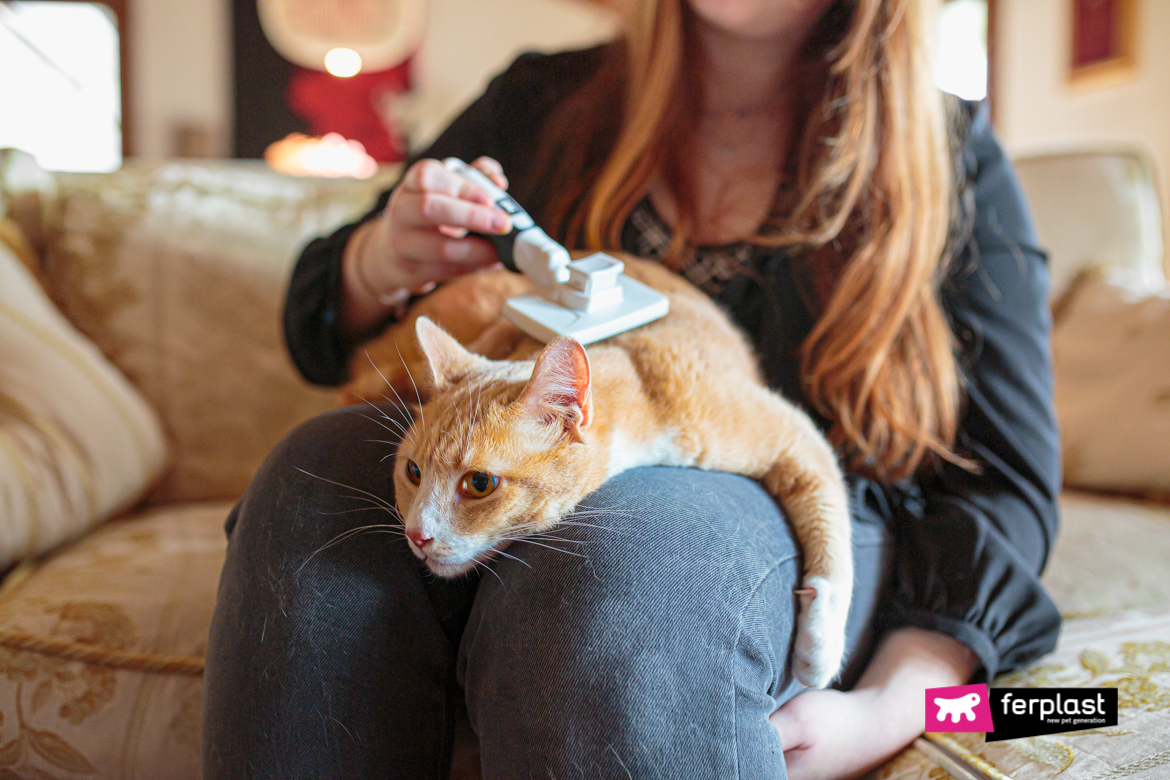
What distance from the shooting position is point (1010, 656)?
31.4 inches

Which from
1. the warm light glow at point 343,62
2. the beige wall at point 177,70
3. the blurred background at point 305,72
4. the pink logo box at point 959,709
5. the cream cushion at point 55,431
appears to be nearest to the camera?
the pink logo box at point 959,709

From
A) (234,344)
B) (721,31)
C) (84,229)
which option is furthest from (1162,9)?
(84,229)

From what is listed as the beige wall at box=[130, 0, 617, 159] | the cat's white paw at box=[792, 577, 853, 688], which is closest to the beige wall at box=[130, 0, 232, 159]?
the beige wall at box=[130, 0, 617, 159]

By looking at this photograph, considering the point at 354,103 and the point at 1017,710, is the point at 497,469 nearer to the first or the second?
the point at 1017,710

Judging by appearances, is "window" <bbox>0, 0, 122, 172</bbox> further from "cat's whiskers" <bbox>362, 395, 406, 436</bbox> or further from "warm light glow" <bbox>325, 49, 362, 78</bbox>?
"cat's whiskers" <bbox>362, 395, 406, 436</bbox>

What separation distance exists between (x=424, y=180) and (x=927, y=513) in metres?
0.72

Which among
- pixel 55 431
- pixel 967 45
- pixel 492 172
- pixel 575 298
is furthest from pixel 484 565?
pixel 967 45

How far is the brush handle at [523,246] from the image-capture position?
0.75 metres

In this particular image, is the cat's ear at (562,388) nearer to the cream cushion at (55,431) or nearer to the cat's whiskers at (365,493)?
the cat's whiskers at (365,493)

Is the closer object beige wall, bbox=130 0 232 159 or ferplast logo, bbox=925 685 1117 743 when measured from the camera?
ferplast logo, bbox=925 685 1117 743

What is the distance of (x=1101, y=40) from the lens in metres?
2.74

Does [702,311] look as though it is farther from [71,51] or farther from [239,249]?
[71,51]

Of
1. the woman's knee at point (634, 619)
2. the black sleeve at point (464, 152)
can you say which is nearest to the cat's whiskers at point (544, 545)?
the woman's knee at point (634, 619)

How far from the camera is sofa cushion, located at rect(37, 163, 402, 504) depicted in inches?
55.1
